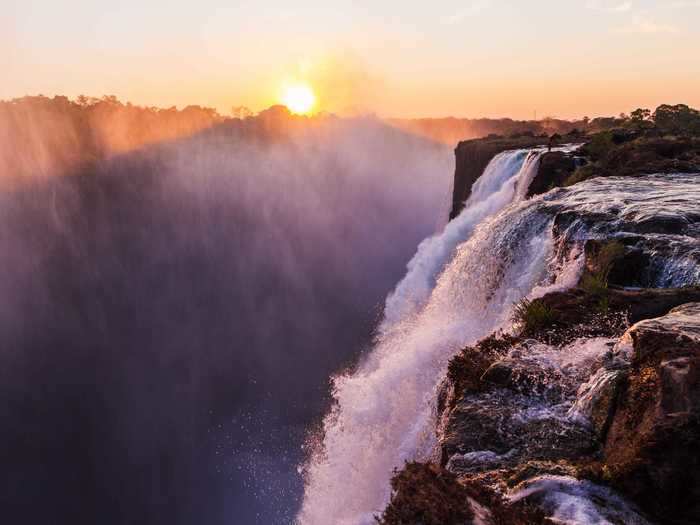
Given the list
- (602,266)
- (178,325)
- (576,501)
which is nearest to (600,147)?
(602,266)

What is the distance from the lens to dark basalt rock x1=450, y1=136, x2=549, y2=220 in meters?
30.8

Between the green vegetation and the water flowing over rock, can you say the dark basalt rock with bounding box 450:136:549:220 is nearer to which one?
the water flowing over rock

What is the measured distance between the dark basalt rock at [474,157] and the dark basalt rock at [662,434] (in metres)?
25.9

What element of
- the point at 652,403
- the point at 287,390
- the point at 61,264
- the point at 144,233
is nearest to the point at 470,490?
the point at 652,403

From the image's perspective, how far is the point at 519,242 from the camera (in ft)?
41.0

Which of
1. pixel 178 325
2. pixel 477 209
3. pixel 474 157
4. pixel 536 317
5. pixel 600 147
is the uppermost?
pixel 600 147

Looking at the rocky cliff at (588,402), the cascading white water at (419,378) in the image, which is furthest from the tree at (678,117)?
the rocky cliff at (588,402)

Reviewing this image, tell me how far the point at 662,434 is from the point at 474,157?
1223 inches

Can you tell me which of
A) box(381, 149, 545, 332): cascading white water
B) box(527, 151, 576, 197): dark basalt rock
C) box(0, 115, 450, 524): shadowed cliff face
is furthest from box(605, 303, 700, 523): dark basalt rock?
box(0, 115, 450, 524): shadowed cliff face

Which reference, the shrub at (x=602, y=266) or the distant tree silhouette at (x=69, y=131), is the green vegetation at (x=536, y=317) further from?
the distant tree silhouette at (x=69, y=131)

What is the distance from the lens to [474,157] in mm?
33594

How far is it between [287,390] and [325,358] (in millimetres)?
4404

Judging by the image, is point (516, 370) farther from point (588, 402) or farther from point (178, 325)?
point (178, 325)

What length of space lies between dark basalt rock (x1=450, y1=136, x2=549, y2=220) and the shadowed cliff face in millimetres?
11464
